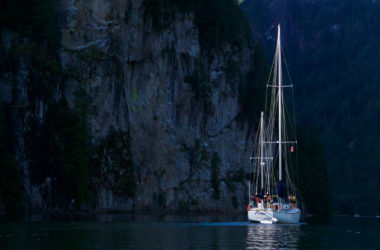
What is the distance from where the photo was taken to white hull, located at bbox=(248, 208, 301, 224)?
69000 mm

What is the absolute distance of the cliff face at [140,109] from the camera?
8388 cm

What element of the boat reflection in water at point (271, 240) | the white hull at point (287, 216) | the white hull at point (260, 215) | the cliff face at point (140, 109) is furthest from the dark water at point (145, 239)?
the cliff face at point (140, 109)

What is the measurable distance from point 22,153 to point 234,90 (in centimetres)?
4643

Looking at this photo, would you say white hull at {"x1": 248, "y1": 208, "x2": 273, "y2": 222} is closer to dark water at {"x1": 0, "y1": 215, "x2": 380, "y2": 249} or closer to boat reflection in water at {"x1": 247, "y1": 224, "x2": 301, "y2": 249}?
boat reflection in water at {"x1": 247, "y1": 224, "x2": 301, "y2": 249}

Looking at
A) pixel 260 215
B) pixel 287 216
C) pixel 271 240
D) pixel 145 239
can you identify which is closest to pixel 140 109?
pixel 260 215

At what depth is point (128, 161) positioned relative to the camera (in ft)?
305

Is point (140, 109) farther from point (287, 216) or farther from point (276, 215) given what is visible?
point (287, 216)

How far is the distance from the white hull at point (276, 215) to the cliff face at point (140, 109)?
2506cm

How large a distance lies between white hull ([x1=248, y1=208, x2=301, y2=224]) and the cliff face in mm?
25055

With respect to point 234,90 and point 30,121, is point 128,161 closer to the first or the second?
point 30,121

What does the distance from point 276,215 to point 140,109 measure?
114ft

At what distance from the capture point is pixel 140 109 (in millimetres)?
97375

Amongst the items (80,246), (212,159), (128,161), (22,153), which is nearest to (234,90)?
(212,159)

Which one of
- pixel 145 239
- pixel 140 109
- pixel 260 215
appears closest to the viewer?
pixel 145 239
